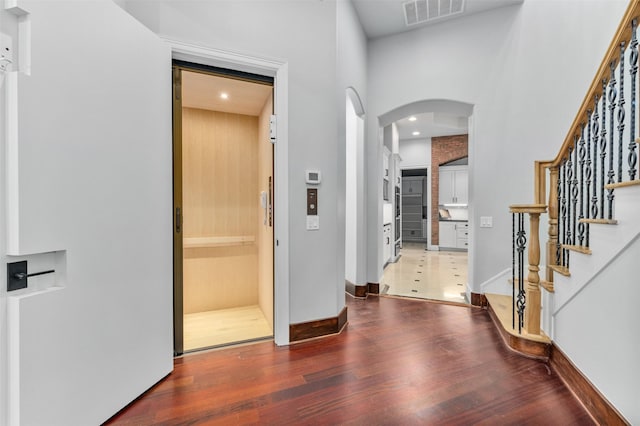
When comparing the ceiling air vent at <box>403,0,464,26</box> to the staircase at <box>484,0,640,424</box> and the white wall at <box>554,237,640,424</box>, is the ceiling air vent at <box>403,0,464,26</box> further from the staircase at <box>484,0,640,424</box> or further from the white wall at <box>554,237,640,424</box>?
the white wall at <box>554,237,640,424</box>

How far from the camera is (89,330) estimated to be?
1520mm

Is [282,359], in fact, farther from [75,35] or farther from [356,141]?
[356,141]

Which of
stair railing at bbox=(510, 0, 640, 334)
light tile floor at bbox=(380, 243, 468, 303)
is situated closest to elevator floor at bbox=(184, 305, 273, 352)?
light tile floor at bbox=(380, 243, 468, 303)

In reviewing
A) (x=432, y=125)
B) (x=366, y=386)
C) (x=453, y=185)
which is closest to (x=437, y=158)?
(x=453, y=185)

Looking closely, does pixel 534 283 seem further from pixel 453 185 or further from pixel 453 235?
pixel 453 185

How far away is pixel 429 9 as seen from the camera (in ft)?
11.5

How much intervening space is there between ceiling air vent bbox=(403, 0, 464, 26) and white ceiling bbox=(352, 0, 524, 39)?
0.06 metres

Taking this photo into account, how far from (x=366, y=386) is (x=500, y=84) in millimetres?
3753

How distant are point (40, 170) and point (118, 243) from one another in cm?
55

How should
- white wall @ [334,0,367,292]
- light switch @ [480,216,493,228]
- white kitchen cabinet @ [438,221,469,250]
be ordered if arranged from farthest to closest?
white kitchen cabinet @ [438,221,469,250]
light switch @ [480,216,493,228]
white wall @ [334,0,367,292]

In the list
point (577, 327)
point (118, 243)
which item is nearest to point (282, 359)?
point (118, 243)

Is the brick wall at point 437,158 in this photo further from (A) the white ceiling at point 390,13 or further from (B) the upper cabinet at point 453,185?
(A) the white ceiling at point 390,13

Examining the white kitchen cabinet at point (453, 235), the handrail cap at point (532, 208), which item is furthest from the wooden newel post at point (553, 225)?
the white kitchen cabinet at point (453, 235)

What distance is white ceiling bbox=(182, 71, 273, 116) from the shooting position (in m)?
2.77
